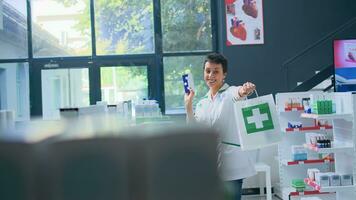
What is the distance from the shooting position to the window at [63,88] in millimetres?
7305

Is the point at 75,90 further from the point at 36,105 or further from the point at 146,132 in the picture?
the point at 146,132

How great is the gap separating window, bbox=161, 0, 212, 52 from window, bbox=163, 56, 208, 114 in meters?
0.19

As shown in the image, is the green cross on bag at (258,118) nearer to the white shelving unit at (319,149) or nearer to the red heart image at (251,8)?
the white shelving unit at (319,149)

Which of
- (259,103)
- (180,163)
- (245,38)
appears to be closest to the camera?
(180,163)

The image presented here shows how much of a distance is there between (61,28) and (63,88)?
103 centimetres

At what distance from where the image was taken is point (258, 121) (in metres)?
2.17

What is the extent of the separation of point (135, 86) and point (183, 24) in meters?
1.34

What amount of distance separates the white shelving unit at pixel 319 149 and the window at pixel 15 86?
432cm

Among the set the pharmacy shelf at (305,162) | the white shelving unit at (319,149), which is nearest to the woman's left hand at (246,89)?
the white shelving unit at (319,149)

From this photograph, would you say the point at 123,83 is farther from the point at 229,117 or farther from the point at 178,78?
the point at 229,117

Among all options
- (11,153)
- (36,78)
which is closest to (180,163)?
(11,153)

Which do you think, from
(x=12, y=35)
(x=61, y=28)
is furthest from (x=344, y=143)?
(x=12, y=35)

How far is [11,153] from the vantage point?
485 mm

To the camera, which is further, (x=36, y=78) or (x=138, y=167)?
(x=36, y=78)
